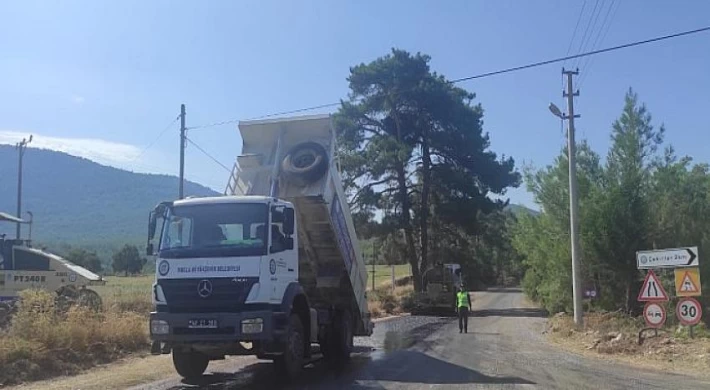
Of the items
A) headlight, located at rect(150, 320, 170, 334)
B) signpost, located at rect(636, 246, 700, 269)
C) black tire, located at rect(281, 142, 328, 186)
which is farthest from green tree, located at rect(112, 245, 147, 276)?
headlight, located at rect(150, 320, 170, 334)

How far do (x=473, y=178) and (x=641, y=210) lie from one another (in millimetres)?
19699

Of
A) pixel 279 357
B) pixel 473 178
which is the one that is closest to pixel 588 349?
pixel 279 357

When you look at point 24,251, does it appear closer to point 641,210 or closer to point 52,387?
point 52,387

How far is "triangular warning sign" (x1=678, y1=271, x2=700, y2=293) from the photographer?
52.6ft

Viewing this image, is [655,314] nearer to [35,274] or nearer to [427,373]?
[427,373]

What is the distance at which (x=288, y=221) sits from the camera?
41.4 feet

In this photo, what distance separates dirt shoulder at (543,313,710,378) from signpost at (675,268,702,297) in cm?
117

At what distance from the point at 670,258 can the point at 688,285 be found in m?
0.91

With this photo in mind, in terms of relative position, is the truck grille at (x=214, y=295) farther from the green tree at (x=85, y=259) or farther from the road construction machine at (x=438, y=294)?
the green tree at (x=85, y=259)

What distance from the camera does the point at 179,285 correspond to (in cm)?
1178

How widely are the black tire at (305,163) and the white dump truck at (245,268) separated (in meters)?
0.02

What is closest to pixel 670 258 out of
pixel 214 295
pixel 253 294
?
pixel 253 294

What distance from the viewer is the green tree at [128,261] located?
95375 mm

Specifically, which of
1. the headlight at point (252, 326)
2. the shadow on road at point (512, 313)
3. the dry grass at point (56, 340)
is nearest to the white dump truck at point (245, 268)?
the headlight at point (252, 326)
